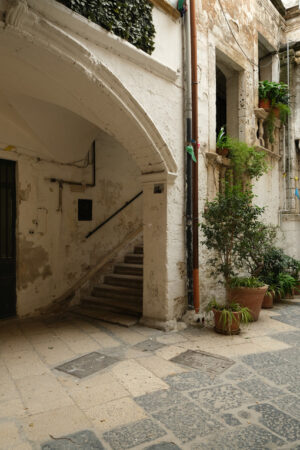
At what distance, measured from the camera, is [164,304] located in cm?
450

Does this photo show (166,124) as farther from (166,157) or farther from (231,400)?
(231,400)

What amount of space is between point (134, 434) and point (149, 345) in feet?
5.77

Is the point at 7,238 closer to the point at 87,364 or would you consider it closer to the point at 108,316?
the point at 108,316

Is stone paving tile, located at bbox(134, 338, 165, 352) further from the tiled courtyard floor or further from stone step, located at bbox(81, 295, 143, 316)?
stone step, located at bbox(81, 295, 143, 316)

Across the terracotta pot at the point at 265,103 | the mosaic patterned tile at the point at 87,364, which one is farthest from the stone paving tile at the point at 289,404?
the terracotta pot at the point at 265,103

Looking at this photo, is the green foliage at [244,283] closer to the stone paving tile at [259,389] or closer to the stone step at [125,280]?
the stone step at [125,280]

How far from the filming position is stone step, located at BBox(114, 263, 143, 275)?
244 inches

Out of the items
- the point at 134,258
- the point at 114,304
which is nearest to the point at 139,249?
the point at 134,258

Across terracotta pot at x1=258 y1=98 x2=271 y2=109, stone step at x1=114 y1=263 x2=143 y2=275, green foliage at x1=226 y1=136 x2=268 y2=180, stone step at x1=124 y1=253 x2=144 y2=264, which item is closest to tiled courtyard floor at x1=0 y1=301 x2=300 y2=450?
stone step at x1=114 y1=263 x2=143 y2=275

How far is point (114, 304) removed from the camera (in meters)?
5.43

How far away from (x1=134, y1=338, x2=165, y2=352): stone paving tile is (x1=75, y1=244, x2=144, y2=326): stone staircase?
69 cm

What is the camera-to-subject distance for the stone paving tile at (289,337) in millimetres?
4008

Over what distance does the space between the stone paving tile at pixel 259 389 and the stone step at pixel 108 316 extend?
6.93 feet

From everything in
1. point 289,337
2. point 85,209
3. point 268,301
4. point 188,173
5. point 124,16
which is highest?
point 124,16
